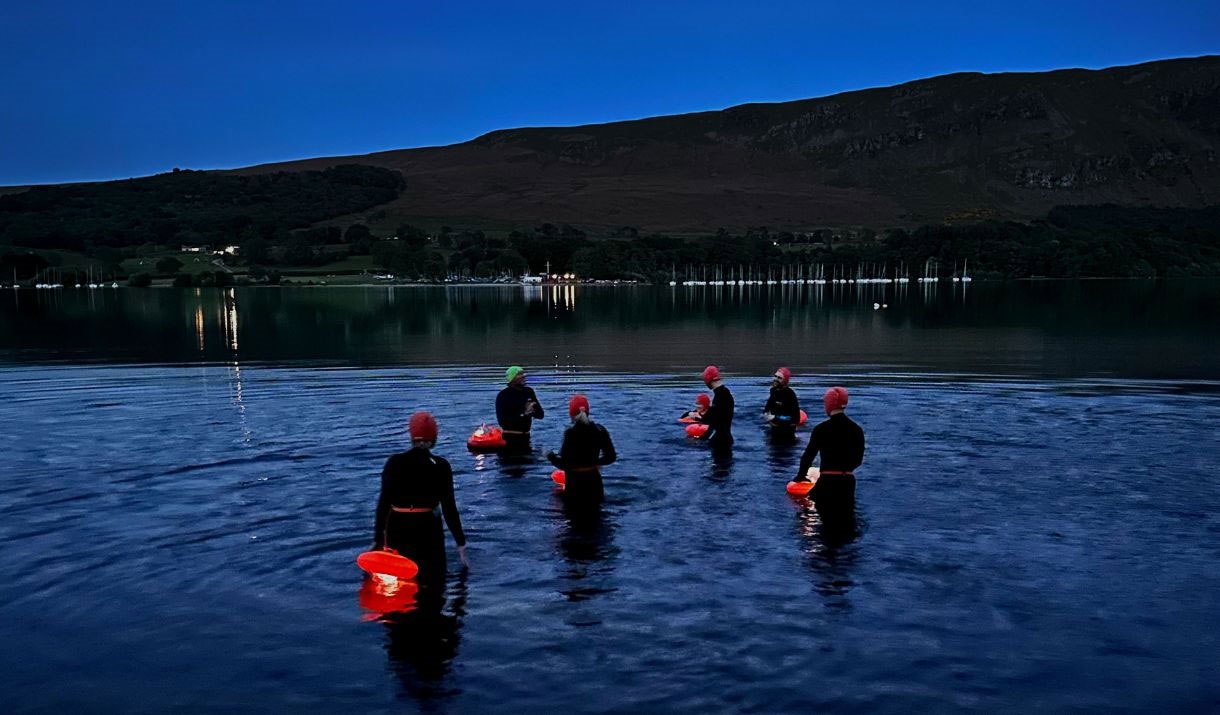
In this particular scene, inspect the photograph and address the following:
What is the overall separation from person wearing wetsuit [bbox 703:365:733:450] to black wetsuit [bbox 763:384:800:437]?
2.24 m

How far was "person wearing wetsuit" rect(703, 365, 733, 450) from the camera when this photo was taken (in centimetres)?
2641

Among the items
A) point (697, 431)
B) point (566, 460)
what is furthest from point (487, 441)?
point (566, 460)

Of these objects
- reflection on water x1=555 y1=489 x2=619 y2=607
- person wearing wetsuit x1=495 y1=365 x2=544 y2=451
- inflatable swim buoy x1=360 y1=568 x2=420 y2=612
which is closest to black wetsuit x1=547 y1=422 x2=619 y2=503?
reflection on water x1=555 y1=489 x2=619 y2=607

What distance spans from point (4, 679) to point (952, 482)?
1917 centimetres

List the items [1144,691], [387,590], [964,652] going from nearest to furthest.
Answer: [1144,691] < [964,652] < [387,590]

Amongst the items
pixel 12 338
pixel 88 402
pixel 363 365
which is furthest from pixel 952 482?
pixel 12 338

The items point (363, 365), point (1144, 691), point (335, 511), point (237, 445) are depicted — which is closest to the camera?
point (1144, 691)

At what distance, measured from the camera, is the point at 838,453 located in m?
19.7

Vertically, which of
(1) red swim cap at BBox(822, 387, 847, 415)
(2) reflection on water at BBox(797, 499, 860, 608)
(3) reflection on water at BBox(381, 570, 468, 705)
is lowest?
(3) reflection on water at BBox(381, 570, 468, 705)

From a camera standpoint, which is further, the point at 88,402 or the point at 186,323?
the point at 186,323

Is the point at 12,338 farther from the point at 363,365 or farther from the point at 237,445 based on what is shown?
the point at 237,445

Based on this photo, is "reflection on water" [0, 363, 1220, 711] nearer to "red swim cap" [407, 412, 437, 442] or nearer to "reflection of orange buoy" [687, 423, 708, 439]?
"reflection of orange buoy" [687, 423, 708, 439]

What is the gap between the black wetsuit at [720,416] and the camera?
26406 mm

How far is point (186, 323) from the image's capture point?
101625mm
